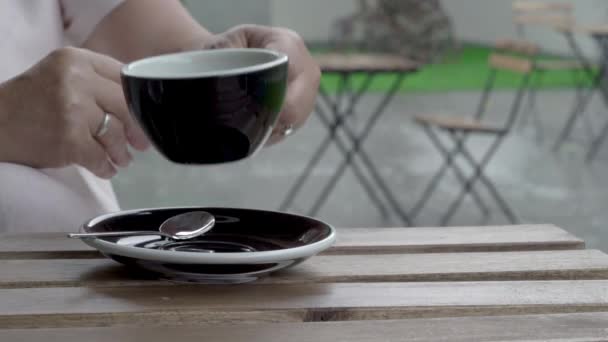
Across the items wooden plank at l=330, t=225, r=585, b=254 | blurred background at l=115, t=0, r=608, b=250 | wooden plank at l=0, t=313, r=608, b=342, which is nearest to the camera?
wooden plank at l=0, t=313, r=608, b=342

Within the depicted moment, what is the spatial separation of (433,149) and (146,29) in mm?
4691

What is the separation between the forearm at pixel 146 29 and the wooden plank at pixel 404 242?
1.28 ft

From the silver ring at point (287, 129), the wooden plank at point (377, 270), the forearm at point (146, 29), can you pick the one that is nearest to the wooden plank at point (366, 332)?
the wooden plank at point (377, 270)

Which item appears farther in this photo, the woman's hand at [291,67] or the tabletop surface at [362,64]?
the tabletop surface at [362,64]

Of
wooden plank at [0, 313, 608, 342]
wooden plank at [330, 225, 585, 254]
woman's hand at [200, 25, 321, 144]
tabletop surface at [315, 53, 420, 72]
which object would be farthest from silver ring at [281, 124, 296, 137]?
tabletop surface at [315, 53, 420, 72]

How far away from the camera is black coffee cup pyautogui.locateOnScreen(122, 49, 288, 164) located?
0.68 m

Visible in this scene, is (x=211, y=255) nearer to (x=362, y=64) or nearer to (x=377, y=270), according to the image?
(x=377, y=270)

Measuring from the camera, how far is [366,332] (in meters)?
0.61

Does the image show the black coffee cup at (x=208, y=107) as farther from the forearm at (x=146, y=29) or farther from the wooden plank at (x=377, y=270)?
the forearm at (x=146, y=29)

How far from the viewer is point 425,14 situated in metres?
9.95

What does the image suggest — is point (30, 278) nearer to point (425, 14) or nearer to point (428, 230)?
point (428, 230)

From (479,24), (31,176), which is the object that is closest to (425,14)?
(479,24)

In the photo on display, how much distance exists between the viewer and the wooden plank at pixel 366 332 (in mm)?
599

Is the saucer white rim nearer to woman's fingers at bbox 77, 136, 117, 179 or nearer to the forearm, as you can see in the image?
woman's fingers at bbox 77, 136, 117, 179
